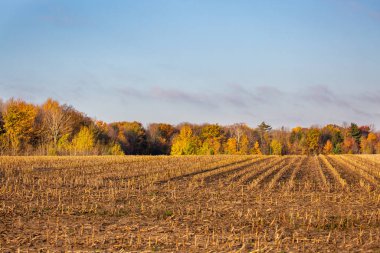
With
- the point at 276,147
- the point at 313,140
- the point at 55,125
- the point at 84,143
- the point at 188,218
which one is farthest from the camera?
the point at 313,140

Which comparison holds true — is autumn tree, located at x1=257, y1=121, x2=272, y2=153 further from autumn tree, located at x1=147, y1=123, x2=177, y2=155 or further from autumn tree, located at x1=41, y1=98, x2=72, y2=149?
autumn tree, located at x1=41, y1=98, x2=72, y2=149

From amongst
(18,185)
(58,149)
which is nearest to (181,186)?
(18,185)

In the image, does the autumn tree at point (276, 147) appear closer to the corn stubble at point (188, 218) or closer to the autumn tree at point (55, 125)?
the autumn tree at point (55, 125)

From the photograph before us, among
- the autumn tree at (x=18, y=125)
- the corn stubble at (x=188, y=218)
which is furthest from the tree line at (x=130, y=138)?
the corn stubble at (x=188, y=218)

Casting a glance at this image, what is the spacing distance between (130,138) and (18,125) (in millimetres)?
32786

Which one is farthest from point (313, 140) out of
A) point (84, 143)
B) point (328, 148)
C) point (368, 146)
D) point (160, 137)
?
point (84, 143)

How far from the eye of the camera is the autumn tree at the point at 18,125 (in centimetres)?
7212

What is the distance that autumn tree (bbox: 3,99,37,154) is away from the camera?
72.1m

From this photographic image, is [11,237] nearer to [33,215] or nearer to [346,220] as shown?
[33,215]

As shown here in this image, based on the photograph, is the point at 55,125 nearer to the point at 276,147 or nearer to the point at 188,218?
the point at 276,147

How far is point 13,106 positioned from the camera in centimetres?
7544

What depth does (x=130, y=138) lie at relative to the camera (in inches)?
4021

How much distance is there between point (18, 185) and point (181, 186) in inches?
362

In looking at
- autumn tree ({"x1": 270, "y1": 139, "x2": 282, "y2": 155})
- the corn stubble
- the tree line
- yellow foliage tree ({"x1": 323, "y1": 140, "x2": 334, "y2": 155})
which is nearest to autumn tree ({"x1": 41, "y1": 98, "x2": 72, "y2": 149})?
the tree line
